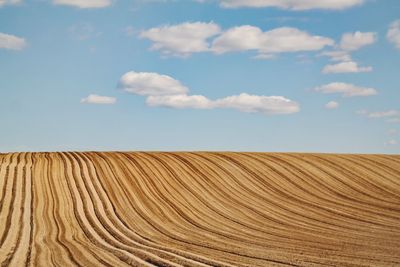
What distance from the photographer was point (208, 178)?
119 ft

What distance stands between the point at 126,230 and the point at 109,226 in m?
1.17

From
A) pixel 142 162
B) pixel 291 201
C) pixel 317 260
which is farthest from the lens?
pixel 142 162

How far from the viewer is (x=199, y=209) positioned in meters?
Result: 29.9

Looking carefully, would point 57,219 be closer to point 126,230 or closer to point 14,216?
point 14,216

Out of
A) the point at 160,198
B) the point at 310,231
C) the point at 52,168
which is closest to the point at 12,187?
the point at 52,168

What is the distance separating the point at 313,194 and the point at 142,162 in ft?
42.9

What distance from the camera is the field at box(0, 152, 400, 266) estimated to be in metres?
19.1

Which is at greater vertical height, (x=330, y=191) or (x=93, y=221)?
(x=330, y=191)

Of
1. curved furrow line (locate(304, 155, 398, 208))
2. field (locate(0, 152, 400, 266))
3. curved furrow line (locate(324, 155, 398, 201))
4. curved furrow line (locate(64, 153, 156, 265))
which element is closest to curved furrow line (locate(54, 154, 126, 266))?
field (locate(0, 152, 400, 266))

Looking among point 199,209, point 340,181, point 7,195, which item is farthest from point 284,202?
point 7,195

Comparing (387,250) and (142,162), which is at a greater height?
(142,162)

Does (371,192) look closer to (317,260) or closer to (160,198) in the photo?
(160,198)

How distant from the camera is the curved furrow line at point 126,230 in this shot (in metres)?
17.7

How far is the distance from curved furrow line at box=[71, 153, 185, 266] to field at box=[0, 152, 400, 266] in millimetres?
52
